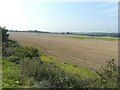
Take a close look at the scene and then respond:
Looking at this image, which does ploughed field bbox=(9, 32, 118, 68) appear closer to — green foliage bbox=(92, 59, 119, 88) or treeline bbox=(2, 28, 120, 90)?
treeline bbox=(2, 28, 120, 90)

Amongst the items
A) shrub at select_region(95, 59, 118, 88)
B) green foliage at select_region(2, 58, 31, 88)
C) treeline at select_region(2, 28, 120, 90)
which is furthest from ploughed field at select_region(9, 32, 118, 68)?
shrub at select_region(95, 59, 118, 88)

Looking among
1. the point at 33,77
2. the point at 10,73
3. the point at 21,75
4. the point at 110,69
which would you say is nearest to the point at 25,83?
the point at 33,77

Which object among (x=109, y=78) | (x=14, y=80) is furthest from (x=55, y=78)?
(x=14, y=80)

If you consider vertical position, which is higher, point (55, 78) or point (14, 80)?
point (55, 78)

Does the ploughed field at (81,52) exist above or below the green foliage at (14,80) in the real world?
below

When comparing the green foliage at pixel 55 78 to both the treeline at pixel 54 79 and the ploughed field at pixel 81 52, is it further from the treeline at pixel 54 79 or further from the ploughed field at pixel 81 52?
the ploughed field at pixel 81 52

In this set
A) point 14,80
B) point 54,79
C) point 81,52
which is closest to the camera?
point 54,79

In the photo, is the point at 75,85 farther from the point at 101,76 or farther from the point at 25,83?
the point at 25,83

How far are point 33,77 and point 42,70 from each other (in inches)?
17.5

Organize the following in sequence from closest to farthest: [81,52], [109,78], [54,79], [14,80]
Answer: [109,78] < [54,79] < [14,80] < [81,52]

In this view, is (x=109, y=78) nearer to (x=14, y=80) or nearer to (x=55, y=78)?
(x=55, y=78)

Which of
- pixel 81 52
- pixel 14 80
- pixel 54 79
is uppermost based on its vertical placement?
pixel 54 79

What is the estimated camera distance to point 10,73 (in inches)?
492

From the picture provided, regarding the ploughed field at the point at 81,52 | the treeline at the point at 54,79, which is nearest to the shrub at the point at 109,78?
the treeline at the point at 54,79
